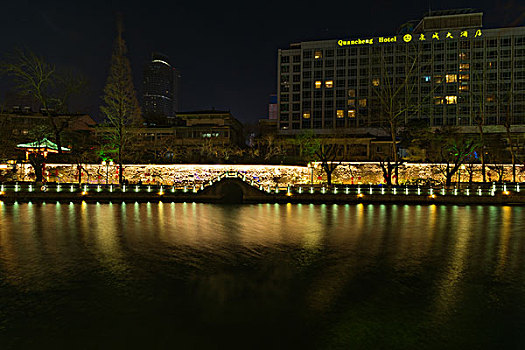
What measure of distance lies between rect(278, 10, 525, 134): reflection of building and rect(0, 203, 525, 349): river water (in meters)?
70.0

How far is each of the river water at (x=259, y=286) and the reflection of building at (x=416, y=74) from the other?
7003cm

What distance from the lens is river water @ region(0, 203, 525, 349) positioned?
6535 millimetres

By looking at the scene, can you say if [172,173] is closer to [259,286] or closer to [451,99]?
[259,286]

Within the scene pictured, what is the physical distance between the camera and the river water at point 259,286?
6.54 m

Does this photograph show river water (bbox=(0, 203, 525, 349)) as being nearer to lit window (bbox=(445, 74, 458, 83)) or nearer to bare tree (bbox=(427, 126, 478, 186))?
bare tree (bbox=(427, 126, 478, 186))

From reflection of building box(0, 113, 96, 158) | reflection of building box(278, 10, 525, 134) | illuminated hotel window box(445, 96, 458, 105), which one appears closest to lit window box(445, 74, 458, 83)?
reflection of building box(278, 10, 525, 134)

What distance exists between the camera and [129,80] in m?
37.8

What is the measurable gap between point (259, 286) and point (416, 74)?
96575mm

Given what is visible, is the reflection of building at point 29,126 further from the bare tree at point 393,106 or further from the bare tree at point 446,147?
the bare tree at point 446,147

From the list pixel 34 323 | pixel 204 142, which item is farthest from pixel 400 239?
pixel 204 142

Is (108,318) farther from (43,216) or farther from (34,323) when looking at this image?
(43,216)

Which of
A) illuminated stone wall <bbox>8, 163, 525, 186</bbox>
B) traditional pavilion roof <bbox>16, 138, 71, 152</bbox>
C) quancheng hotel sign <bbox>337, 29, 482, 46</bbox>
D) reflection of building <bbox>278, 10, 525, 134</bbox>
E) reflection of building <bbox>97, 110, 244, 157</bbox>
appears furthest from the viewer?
quancheng hotel sign <bbox>337, 29, 482, 46</bbox>

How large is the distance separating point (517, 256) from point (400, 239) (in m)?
4.31

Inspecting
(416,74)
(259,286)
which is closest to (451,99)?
(416,74)
